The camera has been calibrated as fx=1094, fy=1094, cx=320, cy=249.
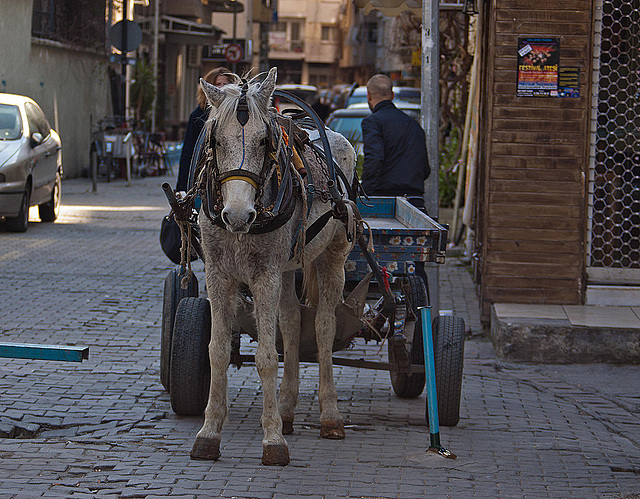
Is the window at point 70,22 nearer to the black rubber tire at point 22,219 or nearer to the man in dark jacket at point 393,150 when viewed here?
the black rubber tire at point 22,219

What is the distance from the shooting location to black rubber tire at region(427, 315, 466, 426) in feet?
20.8

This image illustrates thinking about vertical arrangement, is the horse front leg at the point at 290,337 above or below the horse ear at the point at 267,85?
below

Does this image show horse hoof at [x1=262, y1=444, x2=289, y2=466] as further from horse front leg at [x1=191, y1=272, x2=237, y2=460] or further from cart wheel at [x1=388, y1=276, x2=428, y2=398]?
cart wheel at [x1=388, y1=276, x2=428, y2=398]

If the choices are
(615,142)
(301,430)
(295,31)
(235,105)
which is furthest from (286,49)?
(235,105)

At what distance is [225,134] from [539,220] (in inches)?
185

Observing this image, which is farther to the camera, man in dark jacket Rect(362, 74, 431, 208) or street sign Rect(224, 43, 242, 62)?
street sign Rect(224, 43, 242, 62)

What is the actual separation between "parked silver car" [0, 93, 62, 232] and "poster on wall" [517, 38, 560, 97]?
8223 mm

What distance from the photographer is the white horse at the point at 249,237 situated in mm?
5238

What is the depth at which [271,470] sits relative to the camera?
5.52 metres

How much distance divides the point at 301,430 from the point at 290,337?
1.80 ft

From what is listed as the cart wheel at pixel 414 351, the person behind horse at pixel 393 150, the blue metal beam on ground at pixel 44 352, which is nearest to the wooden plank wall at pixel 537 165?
the person behind horse at pixel 393 150

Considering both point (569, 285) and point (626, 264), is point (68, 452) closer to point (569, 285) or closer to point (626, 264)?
point (569, 285)

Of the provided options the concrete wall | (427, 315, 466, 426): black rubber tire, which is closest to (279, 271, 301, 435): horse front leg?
(427, 315, 466, 426): black rubber tire

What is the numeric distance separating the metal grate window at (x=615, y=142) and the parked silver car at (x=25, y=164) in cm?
850
